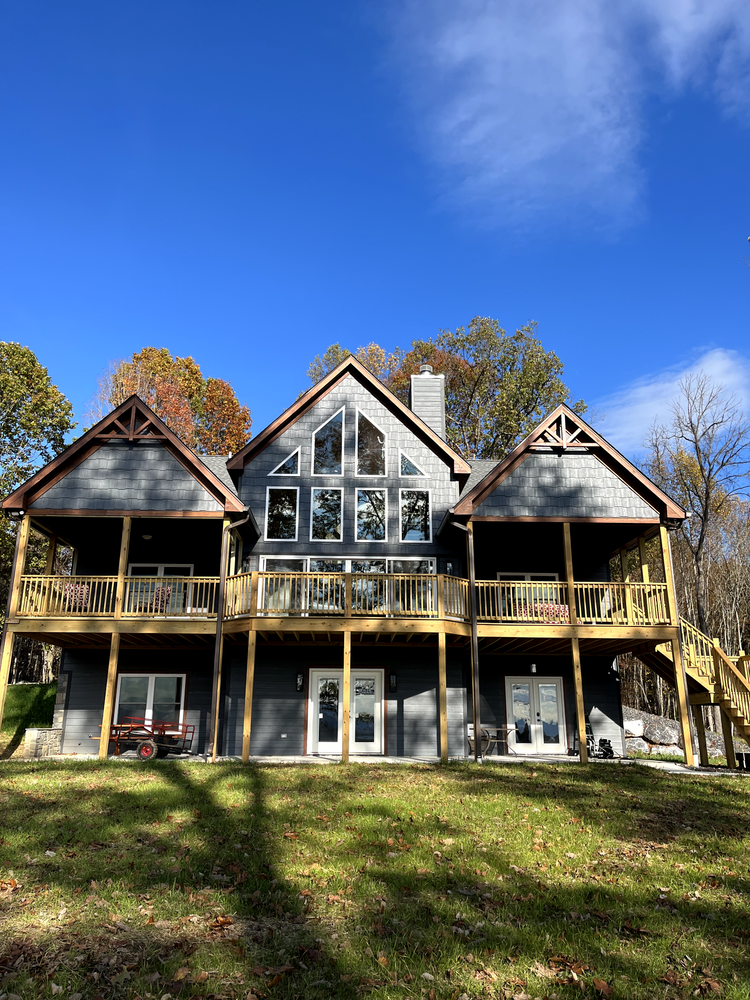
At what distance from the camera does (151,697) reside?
19.8 metres

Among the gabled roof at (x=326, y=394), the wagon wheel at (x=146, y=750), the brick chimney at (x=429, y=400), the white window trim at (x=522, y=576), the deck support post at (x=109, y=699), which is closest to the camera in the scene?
the deck support post at (x=109, y=699)

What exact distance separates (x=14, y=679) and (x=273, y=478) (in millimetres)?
26300

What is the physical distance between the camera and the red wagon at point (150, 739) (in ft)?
56.1

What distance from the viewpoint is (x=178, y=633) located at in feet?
56.3

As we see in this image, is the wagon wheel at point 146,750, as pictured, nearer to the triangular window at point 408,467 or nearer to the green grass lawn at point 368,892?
the green grass lawn at point 368,892

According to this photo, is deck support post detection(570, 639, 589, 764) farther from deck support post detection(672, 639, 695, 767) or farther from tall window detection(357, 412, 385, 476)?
tall window detection(357, 412, 385, 476)

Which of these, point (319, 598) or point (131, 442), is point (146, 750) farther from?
point (131, 442)

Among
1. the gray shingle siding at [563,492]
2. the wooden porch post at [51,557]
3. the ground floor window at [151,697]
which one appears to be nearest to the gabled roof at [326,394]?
the gray shingle siding at [563,492]

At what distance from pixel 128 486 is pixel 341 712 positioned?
8080 millimetres

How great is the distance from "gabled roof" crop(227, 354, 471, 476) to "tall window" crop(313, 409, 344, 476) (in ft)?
2.51

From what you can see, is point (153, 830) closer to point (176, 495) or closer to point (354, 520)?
point (176, 495)

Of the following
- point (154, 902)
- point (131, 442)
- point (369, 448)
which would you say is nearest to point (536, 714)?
point (369, 448)

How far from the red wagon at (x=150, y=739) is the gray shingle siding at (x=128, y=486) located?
211 inches

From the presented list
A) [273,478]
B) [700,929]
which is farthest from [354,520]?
[700,929]
